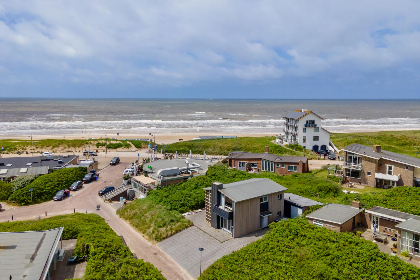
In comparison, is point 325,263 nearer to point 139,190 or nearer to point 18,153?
point 139,190

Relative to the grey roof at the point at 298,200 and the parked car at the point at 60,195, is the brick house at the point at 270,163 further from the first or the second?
the parked car at the point at 60,195

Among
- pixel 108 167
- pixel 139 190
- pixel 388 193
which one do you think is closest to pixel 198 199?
pixel 139 190

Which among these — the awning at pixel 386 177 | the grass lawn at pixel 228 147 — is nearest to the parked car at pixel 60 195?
the grass lawn at pixel 228 147

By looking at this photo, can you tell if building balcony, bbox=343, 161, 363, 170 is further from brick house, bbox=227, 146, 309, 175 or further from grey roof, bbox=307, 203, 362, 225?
grey roof, bbox=307, 203, 362, 225

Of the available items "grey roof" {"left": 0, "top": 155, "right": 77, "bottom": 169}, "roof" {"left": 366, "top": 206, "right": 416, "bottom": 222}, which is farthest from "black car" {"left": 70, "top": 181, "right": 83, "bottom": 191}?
"roof" {"left": 366, "top": 206, "right": 416, "bottom": 222}

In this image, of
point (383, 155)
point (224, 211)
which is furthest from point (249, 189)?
point (383, 155)

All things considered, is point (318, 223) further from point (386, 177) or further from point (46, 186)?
point (46, 186)
